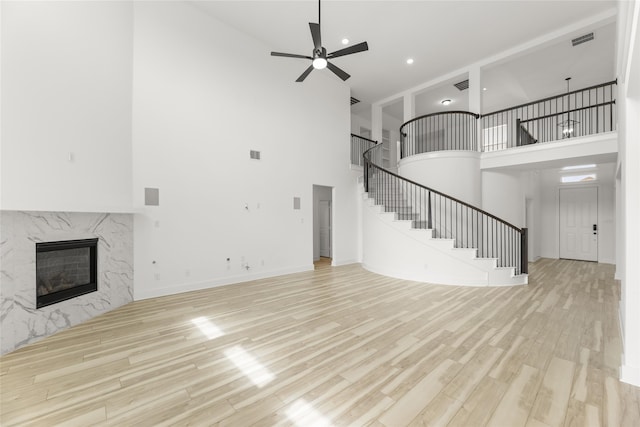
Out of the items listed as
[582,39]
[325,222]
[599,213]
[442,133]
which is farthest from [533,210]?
[325,222]

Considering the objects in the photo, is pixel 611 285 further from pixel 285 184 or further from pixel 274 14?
pixel 274 14

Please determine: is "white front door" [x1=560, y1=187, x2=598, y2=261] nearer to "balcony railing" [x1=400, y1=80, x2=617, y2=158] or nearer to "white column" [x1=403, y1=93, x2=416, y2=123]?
"balcony railing" [x1=400, y1=80, x2=617, y2=158]

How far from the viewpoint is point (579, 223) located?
838cm

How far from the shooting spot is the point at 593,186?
8.12m

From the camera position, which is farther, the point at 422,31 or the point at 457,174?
the point at 457,174

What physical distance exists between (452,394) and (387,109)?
10.7m

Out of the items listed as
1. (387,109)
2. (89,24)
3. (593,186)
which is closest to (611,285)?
(593,186)

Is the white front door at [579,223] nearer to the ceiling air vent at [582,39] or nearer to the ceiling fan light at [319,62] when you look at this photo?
the ceiling air vent at [582,39]

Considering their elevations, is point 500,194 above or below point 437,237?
above

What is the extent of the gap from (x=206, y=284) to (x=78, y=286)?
193 cm

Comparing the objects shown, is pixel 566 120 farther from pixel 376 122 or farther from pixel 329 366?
pixel 329 366

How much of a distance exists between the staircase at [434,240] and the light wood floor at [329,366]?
1.14 m

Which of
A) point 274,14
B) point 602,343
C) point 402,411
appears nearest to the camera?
point 402,411

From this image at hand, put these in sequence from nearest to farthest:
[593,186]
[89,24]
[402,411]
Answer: [402,411], [89,24], [593,186]
